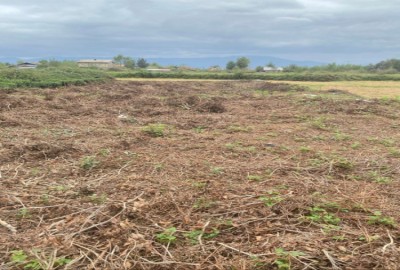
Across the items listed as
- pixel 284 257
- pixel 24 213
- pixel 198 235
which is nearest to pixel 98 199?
pixel 24 213

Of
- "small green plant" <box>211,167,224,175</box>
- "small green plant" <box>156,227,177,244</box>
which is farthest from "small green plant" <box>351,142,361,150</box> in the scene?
"small green plant" <box>156,227,177,244</box>

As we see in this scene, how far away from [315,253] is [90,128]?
22.7 feet

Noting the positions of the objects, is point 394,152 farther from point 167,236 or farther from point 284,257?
point 167,236

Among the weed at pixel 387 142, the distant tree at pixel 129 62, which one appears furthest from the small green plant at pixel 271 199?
the distant tree at pixel 129 62

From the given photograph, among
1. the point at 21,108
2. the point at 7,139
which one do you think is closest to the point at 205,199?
the point at 7,139

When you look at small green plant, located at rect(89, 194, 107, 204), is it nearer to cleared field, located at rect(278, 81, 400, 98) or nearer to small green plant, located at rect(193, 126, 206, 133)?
small green plant, located at rect(193, 126, 206, 133)

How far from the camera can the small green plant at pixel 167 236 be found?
3.32 m

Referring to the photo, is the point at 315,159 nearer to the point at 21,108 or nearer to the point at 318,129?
the point at 318,129

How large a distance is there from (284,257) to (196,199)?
4.86ft

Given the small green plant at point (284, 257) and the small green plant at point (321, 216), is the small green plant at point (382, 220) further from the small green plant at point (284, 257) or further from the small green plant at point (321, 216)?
the small green plant at point (284, 257)

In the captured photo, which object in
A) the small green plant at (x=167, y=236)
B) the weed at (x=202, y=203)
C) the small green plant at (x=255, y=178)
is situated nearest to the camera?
the small green plant at (x=167, y=236)

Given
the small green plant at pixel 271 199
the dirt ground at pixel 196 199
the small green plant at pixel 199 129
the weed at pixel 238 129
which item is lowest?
the small green plant at pixel 199 129

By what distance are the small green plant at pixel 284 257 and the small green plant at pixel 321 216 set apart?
30.7 inches

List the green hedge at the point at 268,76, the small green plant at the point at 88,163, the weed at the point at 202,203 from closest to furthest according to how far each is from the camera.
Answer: the weed at the point at 202,203, the small green plant at the point at 88,163, the green hedge at the point at 268,76
